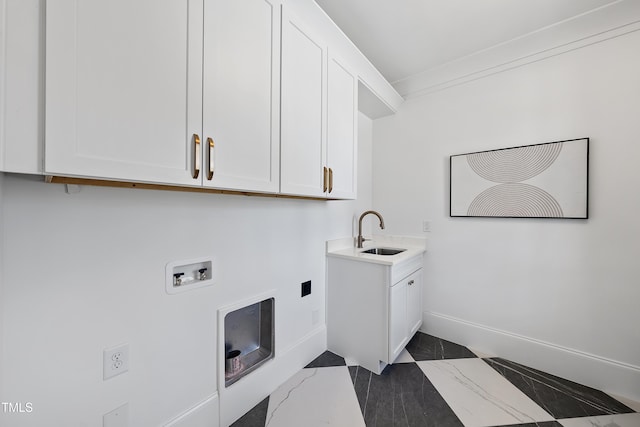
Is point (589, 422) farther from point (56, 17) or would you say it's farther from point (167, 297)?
point (56, 17)

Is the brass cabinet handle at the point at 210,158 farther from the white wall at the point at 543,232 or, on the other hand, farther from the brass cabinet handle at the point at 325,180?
the white wall at the point at 543,232

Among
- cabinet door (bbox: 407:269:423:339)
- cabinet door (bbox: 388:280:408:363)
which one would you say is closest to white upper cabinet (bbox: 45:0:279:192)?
cabinet door (bbox: 388:280:408:363)

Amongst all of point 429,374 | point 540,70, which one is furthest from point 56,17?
point 540,70

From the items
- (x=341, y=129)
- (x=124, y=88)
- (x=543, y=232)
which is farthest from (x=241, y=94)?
(x=543, y=232)

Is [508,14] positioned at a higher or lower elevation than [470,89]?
higher

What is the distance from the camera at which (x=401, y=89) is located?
256 cm

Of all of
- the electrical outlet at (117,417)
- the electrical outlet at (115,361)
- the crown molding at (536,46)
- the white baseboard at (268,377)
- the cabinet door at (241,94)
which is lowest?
A: the white baseboard at (268,377)

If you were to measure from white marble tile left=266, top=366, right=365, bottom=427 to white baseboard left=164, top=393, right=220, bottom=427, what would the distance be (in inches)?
11.8

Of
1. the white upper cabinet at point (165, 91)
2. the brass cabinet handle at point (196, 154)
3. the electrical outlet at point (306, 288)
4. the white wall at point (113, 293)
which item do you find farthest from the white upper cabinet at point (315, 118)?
the electrical outlet at point (306, 288)

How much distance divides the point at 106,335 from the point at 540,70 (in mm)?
3115

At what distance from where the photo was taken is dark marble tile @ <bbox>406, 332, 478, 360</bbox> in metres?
2.04

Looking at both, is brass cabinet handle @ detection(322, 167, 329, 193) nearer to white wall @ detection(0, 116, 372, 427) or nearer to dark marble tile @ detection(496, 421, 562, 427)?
white wall @ detection(0, 116, 372, 427)

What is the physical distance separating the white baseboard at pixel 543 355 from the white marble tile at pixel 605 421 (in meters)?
0.23

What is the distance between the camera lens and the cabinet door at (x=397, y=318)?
1.77 metres
